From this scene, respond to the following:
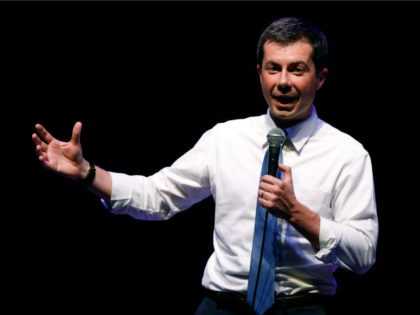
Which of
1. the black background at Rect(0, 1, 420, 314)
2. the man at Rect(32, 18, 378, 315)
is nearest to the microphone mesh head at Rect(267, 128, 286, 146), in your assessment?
the man at Rect(32, 18, 378, 315)

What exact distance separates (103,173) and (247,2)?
128 centimetres

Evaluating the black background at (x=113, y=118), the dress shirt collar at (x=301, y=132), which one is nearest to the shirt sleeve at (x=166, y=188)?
the dress shirt collar at (x=301, y=132)

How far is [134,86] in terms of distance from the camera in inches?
129

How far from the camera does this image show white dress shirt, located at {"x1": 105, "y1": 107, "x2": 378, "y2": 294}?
2111 mm

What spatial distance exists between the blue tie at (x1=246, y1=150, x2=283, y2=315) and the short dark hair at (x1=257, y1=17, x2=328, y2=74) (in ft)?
2.01

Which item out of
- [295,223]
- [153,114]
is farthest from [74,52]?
[295,223]

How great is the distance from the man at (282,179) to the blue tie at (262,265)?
40mm

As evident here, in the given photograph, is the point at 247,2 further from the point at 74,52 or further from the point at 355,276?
the point at 355,276

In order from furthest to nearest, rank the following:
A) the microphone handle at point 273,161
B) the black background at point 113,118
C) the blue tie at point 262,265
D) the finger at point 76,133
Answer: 1. the black background at point 113,118
2. the finger at point 76,133
3. the blue tie at point 262,265
4. the microphone handle at point 273,161

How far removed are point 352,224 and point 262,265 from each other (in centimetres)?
33

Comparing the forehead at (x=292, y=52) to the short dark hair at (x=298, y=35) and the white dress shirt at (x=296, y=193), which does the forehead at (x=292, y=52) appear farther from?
the white dress shirt at (x=296, y=193)

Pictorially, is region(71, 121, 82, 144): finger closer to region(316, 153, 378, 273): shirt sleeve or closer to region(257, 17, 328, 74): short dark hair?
region(257, 17, 328, 74): short dark hair

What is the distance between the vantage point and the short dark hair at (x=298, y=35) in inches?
90.7

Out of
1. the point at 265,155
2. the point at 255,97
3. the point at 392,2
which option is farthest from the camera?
the point at 255,97
